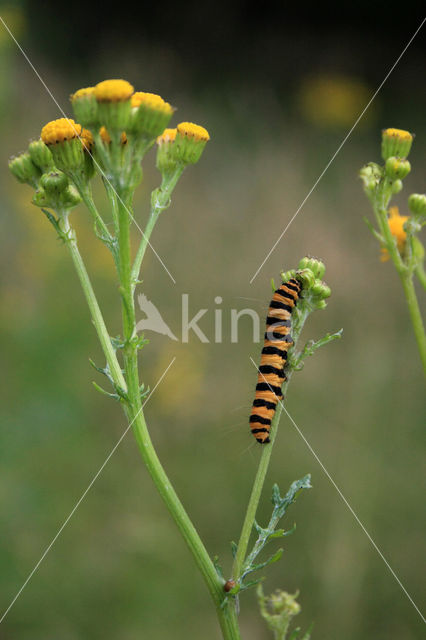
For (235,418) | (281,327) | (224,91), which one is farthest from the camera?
(224,91)

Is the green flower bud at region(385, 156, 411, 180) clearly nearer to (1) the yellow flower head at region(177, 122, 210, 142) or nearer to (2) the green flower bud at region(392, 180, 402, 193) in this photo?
(2) the green flower bud at region(392, 180, 402, 193)

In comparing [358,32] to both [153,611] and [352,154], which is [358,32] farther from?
[153,611]

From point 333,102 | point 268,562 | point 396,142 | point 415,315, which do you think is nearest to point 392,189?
point 396,142

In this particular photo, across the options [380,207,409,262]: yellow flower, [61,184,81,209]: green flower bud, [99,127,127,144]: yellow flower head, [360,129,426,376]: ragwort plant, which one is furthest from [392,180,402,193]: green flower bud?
[61,184,81,209]: green flower bud

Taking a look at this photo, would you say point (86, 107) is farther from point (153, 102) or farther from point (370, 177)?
point (370, 177)

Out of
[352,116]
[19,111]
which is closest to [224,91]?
[352,116]

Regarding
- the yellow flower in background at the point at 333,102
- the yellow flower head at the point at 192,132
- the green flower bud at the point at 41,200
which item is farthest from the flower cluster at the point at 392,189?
the yellow flower in background at the point at 333,102
